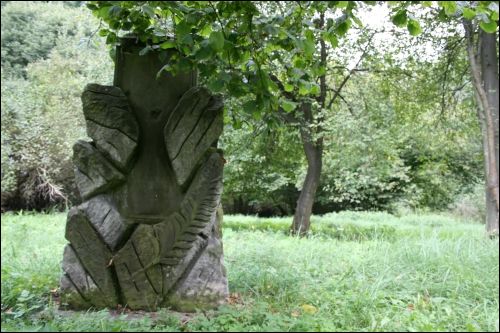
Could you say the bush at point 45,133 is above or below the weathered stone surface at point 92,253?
above

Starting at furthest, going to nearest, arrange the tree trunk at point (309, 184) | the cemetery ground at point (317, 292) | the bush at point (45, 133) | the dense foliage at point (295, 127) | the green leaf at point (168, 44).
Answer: the bush at point (45, 133), the tree trunk at point (309, 184), the dense foliage at point (295, 127), the green leaf at point (168, 44), the cemetery ground at point (317, 292)

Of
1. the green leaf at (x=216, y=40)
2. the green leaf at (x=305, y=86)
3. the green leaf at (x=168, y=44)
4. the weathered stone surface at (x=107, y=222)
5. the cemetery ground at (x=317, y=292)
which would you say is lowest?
the cemetery ground at (x=317, y=292)

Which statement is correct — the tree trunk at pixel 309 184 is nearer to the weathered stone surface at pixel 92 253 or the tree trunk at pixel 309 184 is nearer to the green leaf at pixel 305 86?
the green leaf at pixel 305 86

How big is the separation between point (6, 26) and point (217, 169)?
6.24 ft

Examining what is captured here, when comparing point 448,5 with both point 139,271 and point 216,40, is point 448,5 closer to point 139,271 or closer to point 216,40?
point 216,40

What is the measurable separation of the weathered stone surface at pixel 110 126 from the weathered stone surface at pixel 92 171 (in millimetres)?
72

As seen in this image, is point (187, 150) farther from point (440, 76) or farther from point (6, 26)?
point (440, 76)

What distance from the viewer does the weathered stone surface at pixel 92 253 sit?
3852mm

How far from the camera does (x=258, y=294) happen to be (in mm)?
4230

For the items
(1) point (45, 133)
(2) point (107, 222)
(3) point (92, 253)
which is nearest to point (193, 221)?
(2) point (107, 222)

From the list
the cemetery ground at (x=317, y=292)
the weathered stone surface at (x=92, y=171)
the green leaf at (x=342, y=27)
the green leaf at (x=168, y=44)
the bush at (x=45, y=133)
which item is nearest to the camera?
the cemetery ground at (x=317, y=292)

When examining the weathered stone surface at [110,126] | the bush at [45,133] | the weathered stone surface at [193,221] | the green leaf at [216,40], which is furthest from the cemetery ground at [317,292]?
the bush at [45,133]

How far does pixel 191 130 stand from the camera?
407cm

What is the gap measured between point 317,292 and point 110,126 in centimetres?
233
